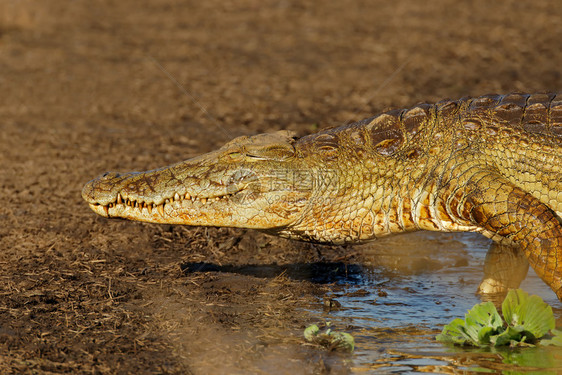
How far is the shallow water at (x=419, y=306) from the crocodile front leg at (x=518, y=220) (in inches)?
19.5

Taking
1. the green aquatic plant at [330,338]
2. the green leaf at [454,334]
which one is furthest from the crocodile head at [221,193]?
the green leaf at [454,334]

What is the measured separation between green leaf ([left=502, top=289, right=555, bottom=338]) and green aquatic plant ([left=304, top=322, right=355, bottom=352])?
89 cm

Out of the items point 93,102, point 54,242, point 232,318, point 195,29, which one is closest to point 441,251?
point 232,318

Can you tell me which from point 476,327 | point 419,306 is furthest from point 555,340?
point 419,306

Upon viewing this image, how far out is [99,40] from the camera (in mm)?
13750

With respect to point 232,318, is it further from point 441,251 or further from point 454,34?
point 454,34

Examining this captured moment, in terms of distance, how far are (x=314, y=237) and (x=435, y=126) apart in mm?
1042

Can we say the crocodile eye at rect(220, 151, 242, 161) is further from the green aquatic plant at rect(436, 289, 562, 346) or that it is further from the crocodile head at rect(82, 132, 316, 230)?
the green aquatic plant at rect(436, 289, 562, 346)

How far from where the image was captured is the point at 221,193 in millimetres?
4852

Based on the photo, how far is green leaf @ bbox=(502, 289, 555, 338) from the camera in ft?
13.7

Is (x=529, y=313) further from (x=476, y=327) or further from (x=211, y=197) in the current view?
(x=211, y=197)

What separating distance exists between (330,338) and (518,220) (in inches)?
50.2

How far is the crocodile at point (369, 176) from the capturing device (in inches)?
187

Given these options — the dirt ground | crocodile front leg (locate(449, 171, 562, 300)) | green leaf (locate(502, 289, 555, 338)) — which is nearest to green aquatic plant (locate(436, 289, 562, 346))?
green leaf (locate(502, 289, 555, 338))
